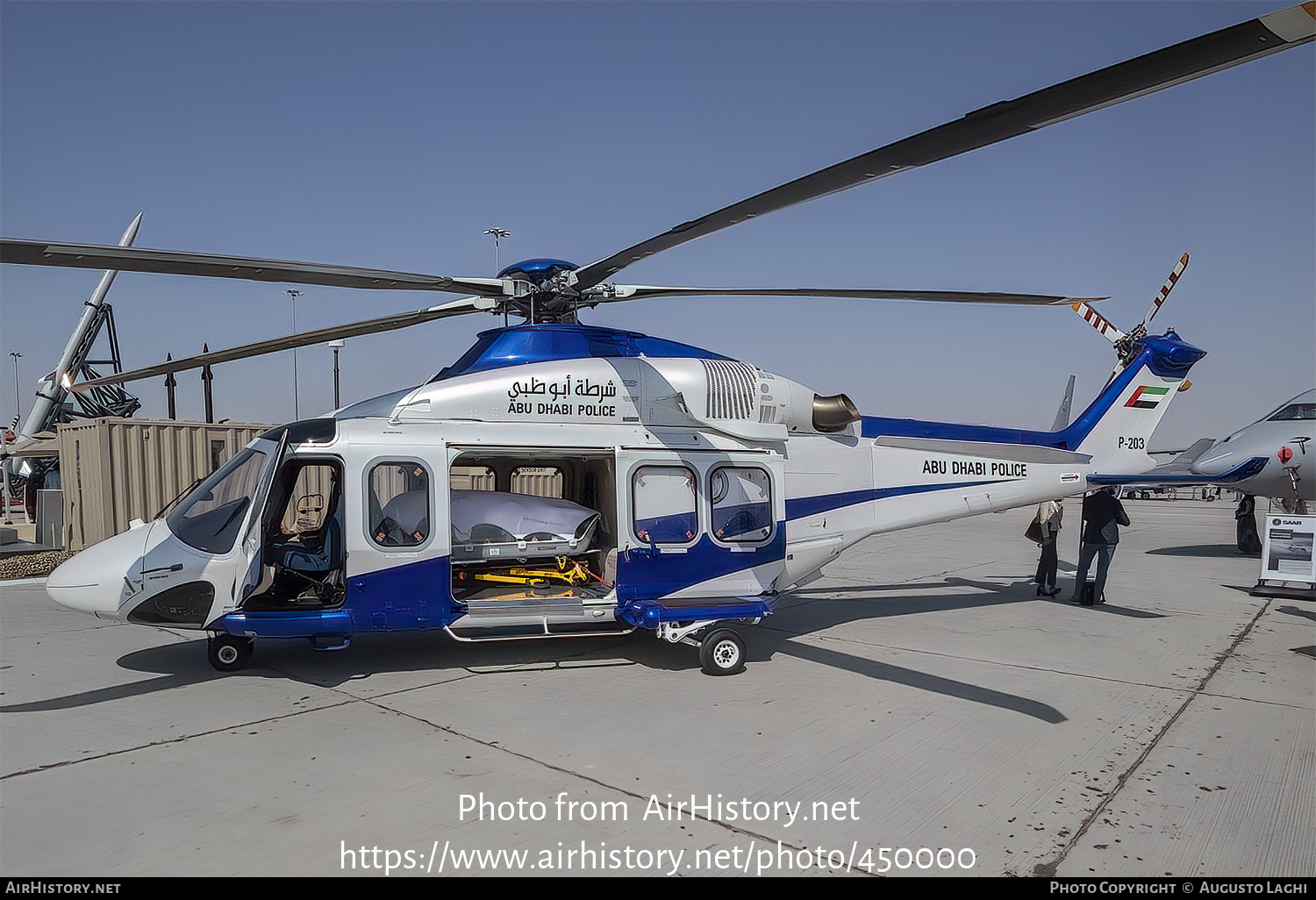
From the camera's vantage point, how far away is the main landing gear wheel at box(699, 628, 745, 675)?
7.01 m

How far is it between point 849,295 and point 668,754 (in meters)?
3.87

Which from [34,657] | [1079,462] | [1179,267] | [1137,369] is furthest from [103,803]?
[1179,267]

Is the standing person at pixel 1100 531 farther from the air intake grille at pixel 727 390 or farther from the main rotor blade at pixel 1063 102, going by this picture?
the main rotor blade at pixel 1063 102

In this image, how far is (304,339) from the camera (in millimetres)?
7066

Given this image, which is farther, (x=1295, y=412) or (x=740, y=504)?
(x=1295, y=412)

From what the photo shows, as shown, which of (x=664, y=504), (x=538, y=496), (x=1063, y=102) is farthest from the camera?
(x=538, y=496)

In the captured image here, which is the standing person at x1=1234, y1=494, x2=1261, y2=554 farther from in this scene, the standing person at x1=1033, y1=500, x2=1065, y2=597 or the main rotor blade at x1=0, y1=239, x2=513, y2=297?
the main rotor blade at x1=0, y1=239, x2=513, y2=297

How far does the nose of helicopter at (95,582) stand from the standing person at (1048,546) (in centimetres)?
1005

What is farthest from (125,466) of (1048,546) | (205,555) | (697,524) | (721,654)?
(1048,546)

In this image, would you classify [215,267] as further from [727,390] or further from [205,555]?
[727,390]

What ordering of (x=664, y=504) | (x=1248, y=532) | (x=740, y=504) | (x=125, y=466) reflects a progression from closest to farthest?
1. (x=664, y=504)
2. (x=740, y=504)
3. (x=125, y=466)
4. (x=1248, y=532)

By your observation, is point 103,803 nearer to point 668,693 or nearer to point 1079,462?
point 668,693

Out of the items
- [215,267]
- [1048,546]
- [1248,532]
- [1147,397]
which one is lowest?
[1248,532]

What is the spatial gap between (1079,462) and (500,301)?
682 cm
